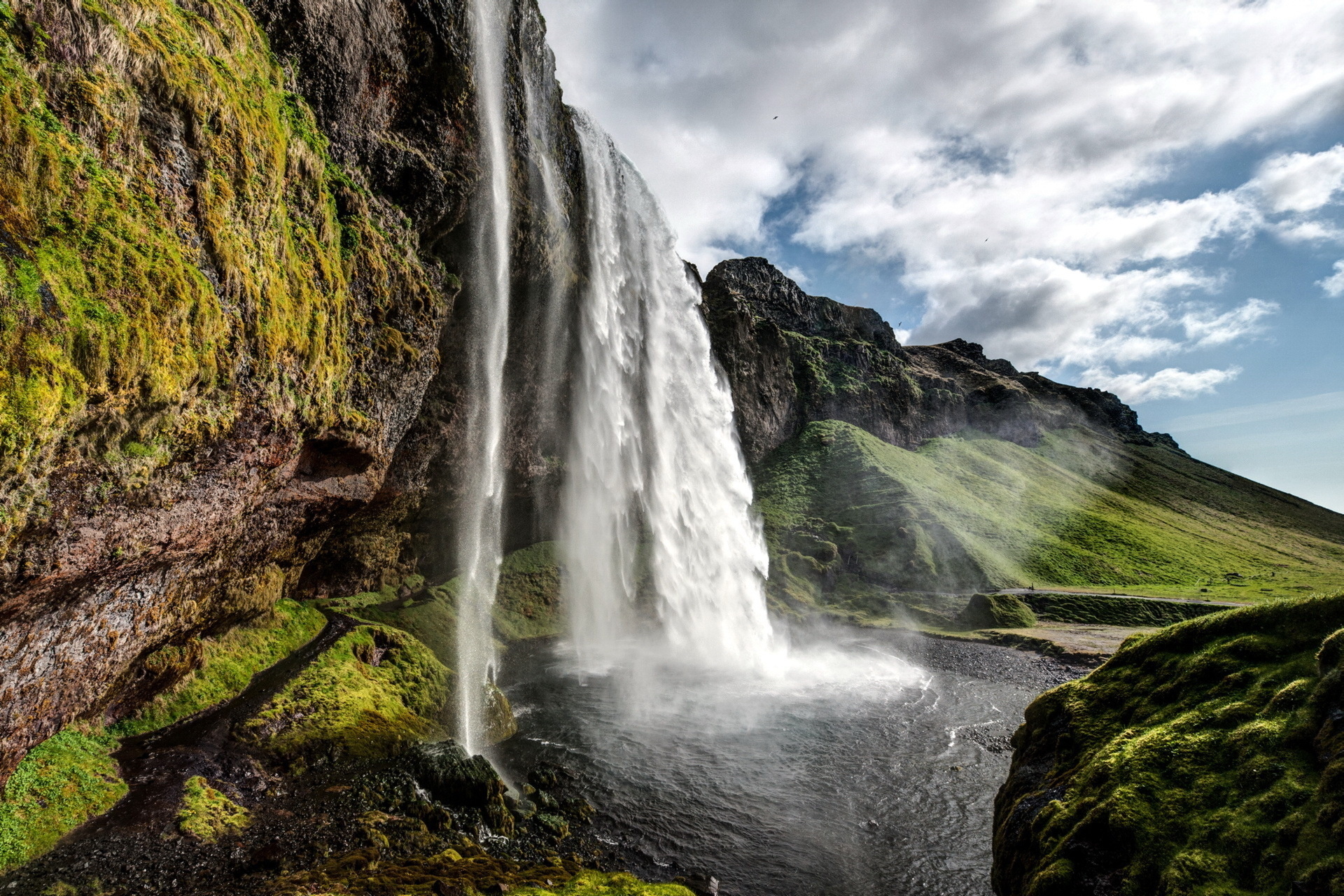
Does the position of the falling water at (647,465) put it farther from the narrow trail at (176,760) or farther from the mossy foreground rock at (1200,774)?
the mossy foreground rock at (1200,774)

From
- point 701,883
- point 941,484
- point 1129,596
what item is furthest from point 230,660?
point 941,484

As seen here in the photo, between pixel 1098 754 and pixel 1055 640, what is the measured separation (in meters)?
37.4

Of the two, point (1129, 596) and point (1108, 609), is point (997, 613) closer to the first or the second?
point (1108, 609)

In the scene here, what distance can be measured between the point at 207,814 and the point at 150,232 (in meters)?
10.9

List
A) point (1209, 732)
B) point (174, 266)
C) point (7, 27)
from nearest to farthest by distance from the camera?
point (1209, 732) < point (7, 27) < point (174, 266)

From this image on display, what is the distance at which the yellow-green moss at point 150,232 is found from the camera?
8578 mm

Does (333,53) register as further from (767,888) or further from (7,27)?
(767,888)

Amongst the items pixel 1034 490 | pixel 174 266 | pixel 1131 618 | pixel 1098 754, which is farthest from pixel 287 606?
pixel 1034 490

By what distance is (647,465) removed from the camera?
3922 centimetres

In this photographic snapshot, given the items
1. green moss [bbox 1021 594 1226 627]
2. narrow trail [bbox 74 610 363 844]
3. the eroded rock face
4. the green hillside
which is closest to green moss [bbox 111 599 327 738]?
narrow trail [bbox 74 610 363 844]

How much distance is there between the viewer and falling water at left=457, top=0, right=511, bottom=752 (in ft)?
76.7

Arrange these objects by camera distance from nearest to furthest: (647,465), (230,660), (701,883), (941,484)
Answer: (701,883) < (230,660) < (647,465) < (941,484)

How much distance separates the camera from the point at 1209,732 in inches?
271

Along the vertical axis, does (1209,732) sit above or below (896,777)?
above
